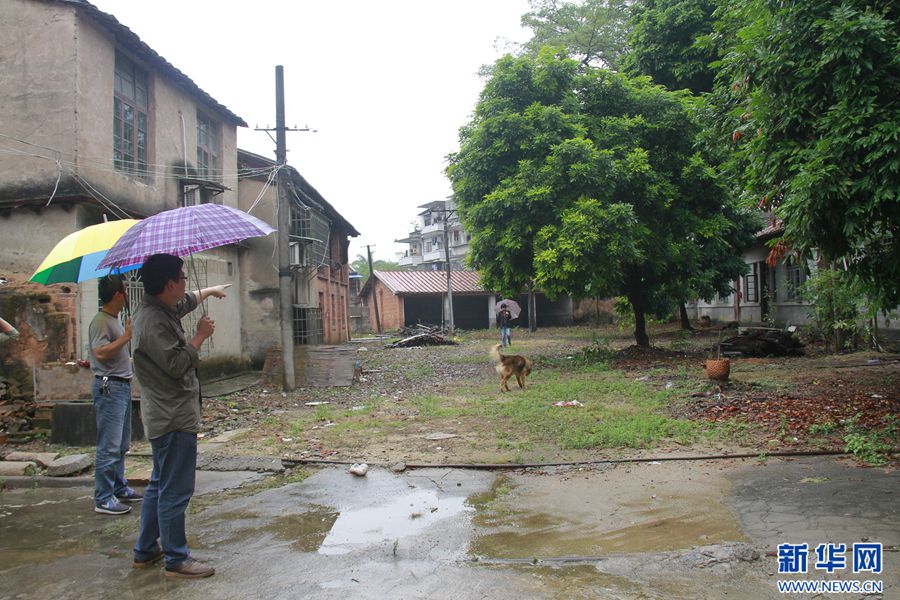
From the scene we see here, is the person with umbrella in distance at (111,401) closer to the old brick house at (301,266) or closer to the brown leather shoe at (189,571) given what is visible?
the brown leather shoe at (189,571)

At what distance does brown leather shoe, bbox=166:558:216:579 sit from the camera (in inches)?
144

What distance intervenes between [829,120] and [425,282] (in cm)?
3133

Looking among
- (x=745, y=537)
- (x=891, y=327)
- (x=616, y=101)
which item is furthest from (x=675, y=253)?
(x=745, y=537)

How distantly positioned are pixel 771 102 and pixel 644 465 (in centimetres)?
424

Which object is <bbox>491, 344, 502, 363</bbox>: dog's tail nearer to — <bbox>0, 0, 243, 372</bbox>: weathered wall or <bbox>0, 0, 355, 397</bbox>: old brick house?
<bbox>0, 0, 355, 397</bbox>: old brick house

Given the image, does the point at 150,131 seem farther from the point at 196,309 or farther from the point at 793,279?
the point at 793,279

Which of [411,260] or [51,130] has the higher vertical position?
[411,260]

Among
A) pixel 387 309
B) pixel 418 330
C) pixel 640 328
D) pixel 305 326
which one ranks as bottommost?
pixel 418 330

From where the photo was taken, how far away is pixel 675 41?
17.6 metres

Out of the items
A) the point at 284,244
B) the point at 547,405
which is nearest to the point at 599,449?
the point at 547,405

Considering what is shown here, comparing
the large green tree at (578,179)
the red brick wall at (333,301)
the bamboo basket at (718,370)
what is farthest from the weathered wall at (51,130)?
the red brick wall at (333,301)

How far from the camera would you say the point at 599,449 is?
263 inches

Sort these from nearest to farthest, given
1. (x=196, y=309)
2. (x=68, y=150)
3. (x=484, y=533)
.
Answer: (x=484, y=533) < (x=68, y=150) < (x=196, y=309)

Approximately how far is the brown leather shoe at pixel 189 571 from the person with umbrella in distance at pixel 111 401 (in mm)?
1652
